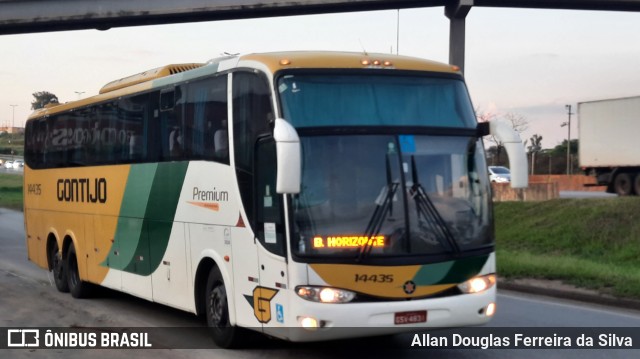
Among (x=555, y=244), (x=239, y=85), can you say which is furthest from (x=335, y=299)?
(x=555, y=244)

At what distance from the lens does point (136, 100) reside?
13.6 metres

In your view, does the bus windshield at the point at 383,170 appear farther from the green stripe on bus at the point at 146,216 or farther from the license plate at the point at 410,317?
the green stripe on bus at the point at 146,216

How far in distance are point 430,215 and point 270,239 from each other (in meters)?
1.58

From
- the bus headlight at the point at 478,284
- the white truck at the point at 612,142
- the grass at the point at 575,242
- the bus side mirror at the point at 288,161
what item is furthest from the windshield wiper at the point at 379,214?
the white truck at the point at 612,142

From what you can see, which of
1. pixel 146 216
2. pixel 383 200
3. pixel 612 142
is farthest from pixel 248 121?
pixel 612 142

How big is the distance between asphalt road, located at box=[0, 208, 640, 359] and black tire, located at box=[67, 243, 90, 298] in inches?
6.4

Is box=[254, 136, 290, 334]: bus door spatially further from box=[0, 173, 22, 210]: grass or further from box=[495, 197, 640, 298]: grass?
box=[0, 173, 22, 210]: grass

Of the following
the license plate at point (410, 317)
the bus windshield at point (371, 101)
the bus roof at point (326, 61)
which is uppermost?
the bus roof at point (326, 61)

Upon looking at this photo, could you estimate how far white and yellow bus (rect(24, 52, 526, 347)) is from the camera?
8.93 meters

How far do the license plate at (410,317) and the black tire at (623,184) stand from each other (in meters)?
28.4

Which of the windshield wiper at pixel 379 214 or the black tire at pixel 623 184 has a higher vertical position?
the windshield wiper at pixel 379 214

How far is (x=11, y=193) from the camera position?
6875 cm

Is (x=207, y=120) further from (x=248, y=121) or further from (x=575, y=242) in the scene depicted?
(x=575, y=242)

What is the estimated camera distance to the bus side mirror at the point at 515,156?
9469 mm
